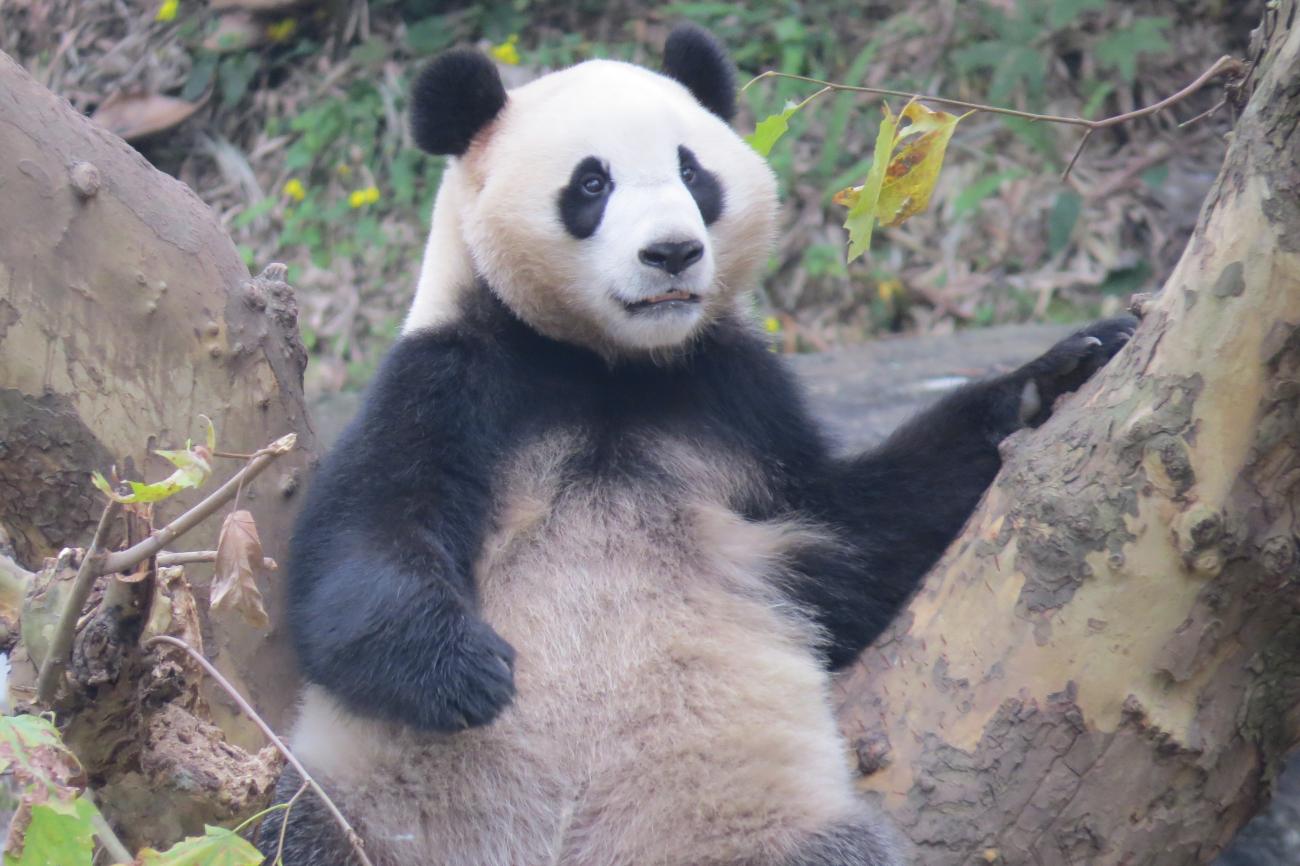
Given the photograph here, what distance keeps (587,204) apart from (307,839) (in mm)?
1498

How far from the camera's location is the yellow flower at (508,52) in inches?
297

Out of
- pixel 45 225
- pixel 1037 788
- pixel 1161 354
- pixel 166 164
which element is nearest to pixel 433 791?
pixel 1037 788

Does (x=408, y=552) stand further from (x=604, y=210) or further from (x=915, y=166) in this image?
(x=915, y=166)

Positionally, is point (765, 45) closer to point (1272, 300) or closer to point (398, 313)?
point (398, 313)

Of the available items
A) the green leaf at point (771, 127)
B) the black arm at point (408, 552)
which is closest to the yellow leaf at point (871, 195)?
the green leaf at point (771, 127)

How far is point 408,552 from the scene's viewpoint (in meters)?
2.79

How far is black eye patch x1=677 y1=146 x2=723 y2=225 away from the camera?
336 cm

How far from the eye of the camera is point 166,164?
27.5 ft

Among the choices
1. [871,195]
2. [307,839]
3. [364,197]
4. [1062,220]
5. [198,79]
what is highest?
[871,195]

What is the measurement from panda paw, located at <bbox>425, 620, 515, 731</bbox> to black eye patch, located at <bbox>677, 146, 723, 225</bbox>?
1.22 metres

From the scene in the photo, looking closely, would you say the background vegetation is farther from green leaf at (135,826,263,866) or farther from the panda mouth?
green leaf at (135,826,263,866)

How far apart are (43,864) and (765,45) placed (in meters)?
7.15

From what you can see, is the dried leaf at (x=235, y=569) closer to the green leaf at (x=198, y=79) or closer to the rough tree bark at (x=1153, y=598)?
the rough tree bark at (x=1153, y=598)

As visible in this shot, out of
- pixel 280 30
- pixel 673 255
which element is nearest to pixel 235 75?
pixel 280 30
